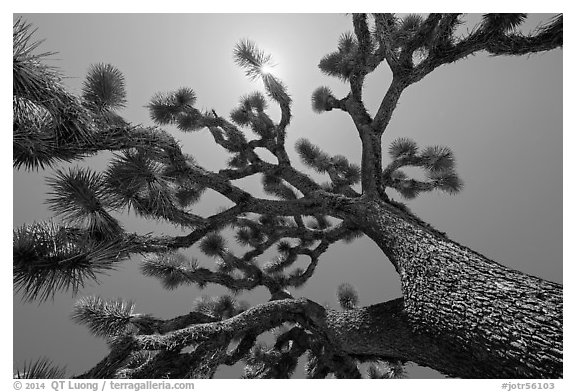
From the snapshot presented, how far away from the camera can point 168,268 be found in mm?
3543

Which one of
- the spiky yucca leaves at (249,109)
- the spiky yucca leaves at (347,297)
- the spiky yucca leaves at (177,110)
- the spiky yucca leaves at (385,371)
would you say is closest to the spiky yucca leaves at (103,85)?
the spiky yucca leaves at (177,110)

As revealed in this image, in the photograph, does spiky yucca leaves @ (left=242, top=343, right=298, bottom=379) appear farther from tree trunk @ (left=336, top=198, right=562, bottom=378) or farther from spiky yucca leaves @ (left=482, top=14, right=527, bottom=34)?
spiky yucca leaves @ (left=482, top=14, right=527, bottom=34)

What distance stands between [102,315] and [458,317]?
3.08 metres

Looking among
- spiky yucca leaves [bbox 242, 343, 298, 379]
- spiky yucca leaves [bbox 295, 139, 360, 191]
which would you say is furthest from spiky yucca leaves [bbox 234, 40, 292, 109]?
spiky yucca leaves [bbox 242, 343, 298, 379]

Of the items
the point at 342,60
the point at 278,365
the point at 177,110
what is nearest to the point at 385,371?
the point at 278,365

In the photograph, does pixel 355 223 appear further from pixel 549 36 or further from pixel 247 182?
pixel 247 182

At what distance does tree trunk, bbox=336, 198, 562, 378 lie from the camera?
129cm

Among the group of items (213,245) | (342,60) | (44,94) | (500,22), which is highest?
(342,60)

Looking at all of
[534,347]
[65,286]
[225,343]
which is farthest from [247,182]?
[534,347]

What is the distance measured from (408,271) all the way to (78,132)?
2091mm

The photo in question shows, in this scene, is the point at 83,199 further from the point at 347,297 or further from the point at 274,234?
the point at 347,297

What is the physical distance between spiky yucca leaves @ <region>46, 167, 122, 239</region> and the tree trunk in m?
1.80

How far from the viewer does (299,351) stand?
112 inches

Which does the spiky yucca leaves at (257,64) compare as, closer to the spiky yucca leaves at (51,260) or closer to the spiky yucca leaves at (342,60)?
the spiky yucca leaves at (342,60)
